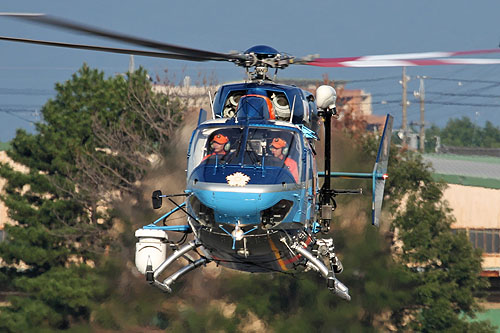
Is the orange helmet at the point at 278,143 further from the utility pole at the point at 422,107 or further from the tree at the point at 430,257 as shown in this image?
the utility pole at the point at 422,107

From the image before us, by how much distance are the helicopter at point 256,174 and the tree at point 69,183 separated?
22.7 m

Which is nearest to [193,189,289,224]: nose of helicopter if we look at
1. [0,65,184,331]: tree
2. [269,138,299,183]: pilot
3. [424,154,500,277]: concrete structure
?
[269,138,299,183]: pilot

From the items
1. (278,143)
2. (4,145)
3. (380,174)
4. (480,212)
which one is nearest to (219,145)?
(278,143)

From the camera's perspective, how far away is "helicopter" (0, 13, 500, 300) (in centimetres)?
1499

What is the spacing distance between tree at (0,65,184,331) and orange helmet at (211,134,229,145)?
24069 mm

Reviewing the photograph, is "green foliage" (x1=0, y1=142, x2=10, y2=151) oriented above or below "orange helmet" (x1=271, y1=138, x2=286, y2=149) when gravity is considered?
below

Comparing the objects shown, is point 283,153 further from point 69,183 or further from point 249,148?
point 69,183

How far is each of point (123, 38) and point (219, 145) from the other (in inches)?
123

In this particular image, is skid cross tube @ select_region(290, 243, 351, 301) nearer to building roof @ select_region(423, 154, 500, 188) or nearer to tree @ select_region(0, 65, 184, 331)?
tree @ select_region(0, 65, 184, 331)

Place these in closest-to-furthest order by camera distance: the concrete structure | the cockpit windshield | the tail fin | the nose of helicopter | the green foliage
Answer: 1. the nose of helicopter
2. the cockpit windshield
3. the tail fin
4. the concrete structure
5. the green foliage

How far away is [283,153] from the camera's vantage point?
15.9 metres

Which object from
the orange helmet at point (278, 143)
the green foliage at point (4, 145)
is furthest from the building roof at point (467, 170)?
the orange helmet at point (278, 143)

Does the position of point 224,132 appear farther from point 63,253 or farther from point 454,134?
point 454,134

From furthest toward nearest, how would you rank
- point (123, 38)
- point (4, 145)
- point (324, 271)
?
point (4, 145)
point (324, 271)
point (123, 38)
